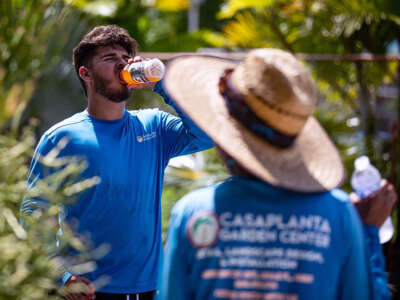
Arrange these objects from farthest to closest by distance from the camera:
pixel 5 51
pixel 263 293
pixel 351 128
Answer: pixel 351 128, pixel 5 51, pixel 263 293

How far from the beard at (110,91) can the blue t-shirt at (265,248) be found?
1.15 meters

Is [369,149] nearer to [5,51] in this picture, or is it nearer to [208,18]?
[5,51]

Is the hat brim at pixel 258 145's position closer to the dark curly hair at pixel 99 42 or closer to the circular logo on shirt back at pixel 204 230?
the circular logo on shirt back at pixel 204 230

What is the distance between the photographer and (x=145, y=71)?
7.63ft

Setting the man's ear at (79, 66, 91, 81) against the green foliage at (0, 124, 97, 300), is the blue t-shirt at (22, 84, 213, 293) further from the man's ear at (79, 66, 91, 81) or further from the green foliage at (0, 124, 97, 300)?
the green foliage at (0, 124, 97, 300)

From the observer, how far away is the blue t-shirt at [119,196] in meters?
2.36

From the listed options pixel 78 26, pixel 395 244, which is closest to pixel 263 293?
pixel 395 244

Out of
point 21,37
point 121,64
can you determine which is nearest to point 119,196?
point 121,64

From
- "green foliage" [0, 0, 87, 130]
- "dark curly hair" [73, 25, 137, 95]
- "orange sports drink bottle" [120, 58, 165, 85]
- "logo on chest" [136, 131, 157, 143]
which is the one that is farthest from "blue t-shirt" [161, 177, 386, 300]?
"green foliage" [0, 0, 87, 130]

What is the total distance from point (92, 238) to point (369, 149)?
10.1ft

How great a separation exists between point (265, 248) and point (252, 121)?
12.5 inches

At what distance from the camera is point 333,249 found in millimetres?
1465

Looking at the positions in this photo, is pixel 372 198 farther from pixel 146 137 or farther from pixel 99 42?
pixel 99 42

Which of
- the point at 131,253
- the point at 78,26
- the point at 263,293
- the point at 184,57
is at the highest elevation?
the point at 78,26
